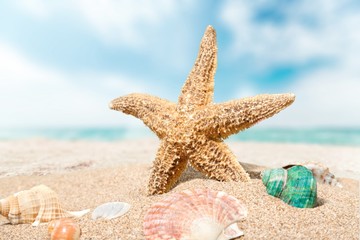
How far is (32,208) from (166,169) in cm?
158

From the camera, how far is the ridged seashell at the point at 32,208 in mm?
3896

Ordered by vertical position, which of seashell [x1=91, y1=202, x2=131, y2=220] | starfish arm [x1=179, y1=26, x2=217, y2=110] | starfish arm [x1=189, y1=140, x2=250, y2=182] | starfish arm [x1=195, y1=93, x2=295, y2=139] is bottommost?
seashell [x1=91, y1=202, x2=131, y2=220]

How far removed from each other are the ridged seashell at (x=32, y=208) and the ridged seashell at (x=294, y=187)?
217 centimetres

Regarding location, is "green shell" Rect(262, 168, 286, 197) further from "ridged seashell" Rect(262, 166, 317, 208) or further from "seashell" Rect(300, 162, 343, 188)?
"seashell" Rect(300, 162, 343, 188)

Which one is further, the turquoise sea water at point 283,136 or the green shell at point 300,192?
the turquoise sea water at point 283,136

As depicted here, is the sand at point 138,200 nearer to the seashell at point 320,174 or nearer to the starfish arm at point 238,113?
the seashell at point 320,174

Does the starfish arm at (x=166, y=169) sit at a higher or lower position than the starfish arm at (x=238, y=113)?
lower

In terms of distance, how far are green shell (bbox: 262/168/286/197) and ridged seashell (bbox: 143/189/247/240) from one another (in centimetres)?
47

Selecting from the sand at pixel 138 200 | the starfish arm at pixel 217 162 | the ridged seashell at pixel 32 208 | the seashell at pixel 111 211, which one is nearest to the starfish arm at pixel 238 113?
the starfish arm at pixel 217 162

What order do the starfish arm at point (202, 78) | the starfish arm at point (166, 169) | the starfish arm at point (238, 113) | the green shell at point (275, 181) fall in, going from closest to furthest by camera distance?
the green shell at point (275, 181) < the starfish arm at point (238, 113) < the starfish arm at point (166, 169) < the starfish arm at point (202, 78)

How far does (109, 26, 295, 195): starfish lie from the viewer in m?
4.21

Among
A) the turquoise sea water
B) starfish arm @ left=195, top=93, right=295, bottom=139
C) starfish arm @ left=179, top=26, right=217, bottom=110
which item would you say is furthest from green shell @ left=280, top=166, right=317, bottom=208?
the turquoise sea water

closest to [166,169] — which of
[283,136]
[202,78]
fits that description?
[202,78]

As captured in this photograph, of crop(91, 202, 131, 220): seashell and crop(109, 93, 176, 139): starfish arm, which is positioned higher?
crop(109, 93, 176, 139): starfish arm
